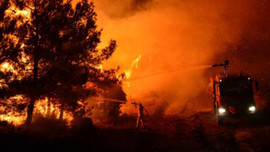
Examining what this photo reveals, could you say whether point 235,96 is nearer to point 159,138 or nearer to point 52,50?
point 159,138

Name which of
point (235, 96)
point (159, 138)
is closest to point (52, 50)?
point (159, 138)

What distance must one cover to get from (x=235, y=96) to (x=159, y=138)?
5.17 meters

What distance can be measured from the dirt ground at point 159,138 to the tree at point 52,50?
2.13 metres

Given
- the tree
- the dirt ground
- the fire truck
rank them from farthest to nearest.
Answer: the fire truck
the tree
the dirt ground

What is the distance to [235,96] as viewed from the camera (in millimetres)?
13570

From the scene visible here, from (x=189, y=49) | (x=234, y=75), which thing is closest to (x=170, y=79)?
(x=189, y=49)

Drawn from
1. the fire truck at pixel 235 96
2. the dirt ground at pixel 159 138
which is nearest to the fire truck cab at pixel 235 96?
the fire truck at pixel 235 96

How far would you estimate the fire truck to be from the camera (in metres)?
13.4

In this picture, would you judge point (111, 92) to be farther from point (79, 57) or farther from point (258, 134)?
point (258, 134)

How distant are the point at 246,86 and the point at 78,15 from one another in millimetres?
10667

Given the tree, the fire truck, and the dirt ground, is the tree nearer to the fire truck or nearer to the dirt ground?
the dirt ground

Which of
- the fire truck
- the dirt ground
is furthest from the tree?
the fire truck

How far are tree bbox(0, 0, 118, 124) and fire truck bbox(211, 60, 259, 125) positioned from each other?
26.7 ft

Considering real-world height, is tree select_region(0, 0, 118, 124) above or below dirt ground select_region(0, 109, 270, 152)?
above
